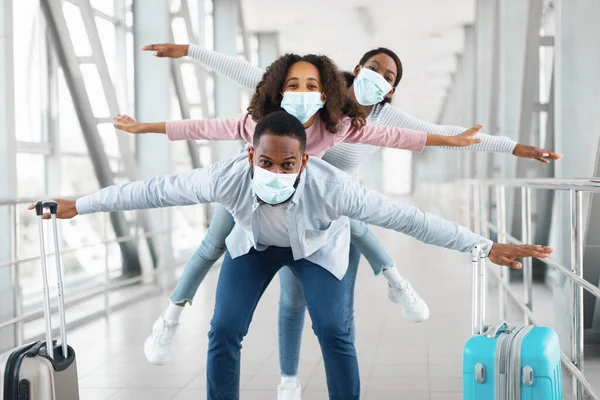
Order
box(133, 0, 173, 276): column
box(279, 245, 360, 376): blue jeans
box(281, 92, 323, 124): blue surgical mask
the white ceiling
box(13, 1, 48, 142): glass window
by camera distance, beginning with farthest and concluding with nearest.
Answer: the white ceiling < box(133, 0, 173, 276): column < box(13, 1, 48, 142): glass window < box(279, 245, 360, 376): blue jeans < box(281, 92, 323, 124): blue surgical mask

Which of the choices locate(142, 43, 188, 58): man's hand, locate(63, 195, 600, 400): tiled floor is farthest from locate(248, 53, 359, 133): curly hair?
locate(63, 195, 600, 400): tiled floor

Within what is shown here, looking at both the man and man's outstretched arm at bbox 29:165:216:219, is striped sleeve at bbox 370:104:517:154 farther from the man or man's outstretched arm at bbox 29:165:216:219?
man's outstretched arm at bbox 29:165:216:219

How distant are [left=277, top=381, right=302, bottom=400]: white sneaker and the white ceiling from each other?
26.1 feet

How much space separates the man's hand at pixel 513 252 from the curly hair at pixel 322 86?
0.65 metres

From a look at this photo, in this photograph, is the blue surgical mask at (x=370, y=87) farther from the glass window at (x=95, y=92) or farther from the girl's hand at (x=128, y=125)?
the glass window at (x=95, y=92)

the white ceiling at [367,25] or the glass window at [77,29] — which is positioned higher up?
the white ceiling at [367,25]

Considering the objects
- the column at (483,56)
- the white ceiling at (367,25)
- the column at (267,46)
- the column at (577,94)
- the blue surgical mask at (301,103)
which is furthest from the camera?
the column at (267,46)

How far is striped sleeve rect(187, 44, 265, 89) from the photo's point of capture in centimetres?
266

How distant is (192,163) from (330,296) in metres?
5.88

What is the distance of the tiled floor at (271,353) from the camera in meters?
3.11

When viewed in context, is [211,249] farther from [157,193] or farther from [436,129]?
[436,129]

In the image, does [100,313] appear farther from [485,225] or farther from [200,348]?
[485,225]

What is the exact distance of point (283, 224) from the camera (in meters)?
2.19

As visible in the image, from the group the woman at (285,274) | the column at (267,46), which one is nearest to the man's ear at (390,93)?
the woman at (285,274)
